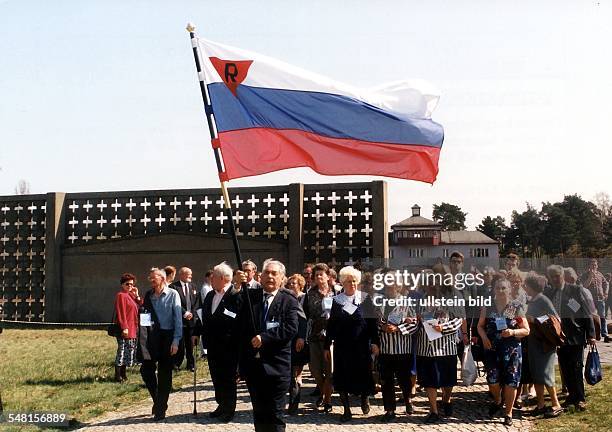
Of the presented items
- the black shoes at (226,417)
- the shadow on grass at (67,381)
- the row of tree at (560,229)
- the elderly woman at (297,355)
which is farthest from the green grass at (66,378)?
the row of tree at (560,229)

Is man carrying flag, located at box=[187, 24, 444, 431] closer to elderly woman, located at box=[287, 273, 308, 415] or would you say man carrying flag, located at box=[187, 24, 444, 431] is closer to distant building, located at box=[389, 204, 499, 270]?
elderly woman, located at box=[287, 273, 308, 415]

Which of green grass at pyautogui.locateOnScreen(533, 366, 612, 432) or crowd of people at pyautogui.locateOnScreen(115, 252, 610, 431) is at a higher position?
crowd of people at pyautogui.locateOnScreen(115, 252, 610, 431)

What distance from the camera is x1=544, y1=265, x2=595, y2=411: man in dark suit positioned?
8867 millimetres

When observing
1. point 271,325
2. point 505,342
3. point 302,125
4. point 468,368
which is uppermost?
point 302,125

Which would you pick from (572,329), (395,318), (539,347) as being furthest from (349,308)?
(572,329)

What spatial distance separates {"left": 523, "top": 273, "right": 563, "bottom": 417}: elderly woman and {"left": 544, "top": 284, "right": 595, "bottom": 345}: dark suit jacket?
33 centimetres

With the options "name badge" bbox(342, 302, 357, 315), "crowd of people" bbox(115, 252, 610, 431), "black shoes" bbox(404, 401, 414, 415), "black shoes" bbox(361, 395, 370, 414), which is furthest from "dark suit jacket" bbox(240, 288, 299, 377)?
"black shoes" bbox(404, 401, 414, 415)

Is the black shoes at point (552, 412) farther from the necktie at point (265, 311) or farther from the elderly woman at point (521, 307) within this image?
the necktie at point (265, 311)

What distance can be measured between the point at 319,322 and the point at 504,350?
241 centimetres

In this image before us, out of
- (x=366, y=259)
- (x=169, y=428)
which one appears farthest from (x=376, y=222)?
(x=169, y=428)

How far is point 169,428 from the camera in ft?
25.9

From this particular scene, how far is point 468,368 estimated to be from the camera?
9.70m

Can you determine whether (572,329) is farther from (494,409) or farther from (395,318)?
(395,318)

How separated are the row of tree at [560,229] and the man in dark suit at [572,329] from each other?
162 feet
